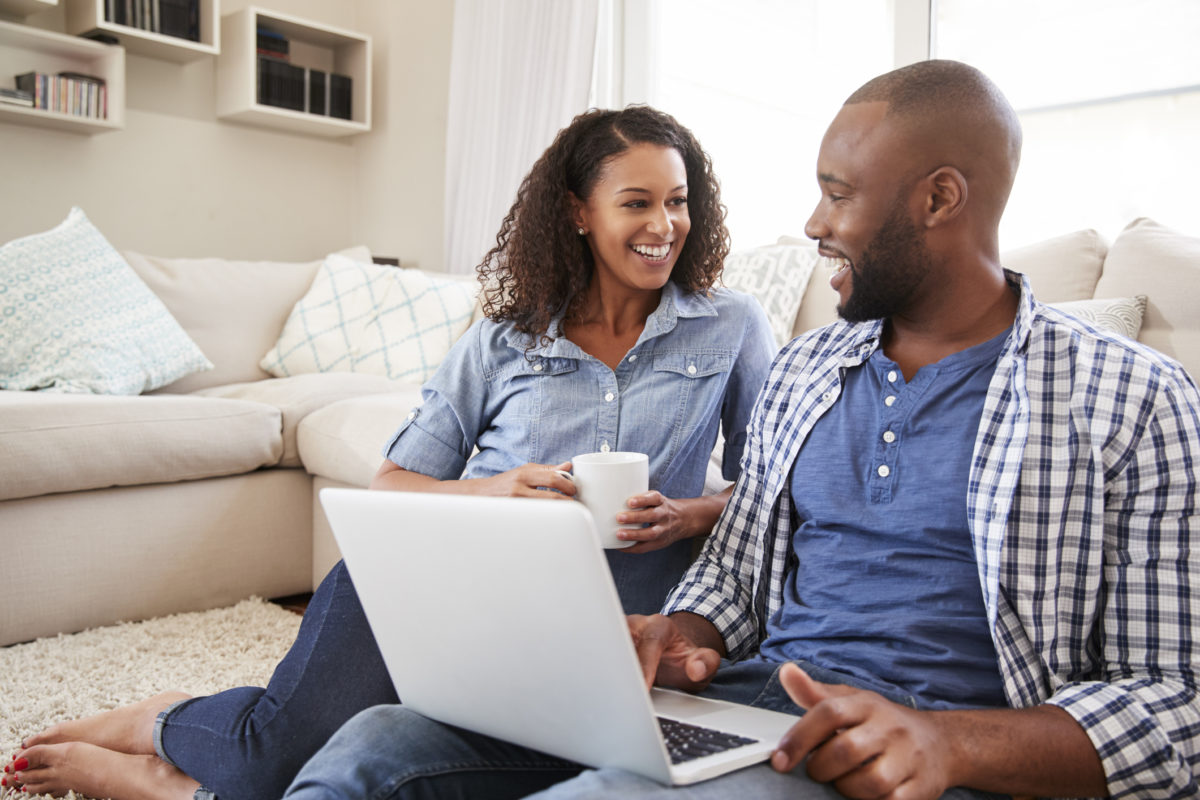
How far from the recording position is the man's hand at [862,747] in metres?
0.70

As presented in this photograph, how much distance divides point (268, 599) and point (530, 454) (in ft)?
4.57

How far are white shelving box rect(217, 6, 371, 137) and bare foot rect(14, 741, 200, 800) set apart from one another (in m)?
2.96

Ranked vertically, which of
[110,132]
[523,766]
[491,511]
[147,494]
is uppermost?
[110,132]

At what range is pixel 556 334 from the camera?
1.38 meters

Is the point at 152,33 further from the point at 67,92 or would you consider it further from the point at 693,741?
the point at 693,741

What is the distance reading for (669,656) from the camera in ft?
3.18

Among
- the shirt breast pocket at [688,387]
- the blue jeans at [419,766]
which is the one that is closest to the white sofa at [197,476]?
the shirt breast pocket at [688,387]

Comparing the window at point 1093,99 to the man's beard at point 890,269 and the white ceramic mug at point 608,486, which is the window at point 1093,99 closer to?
the man's beard at point 890,269

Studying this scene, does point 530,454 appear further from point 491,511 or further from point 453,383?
point 491,511

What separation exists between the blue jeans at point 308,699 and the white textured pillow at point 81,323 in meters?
1.69

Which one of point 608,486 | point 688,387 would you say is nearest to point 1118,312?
point 688,387

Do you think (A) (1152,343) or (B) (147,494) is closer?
(A) (1152,343)

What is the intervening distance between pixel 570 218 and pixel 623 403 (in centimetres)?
32

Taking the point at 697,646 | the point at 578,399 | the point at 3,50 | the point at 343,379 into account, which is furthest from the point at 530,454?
the point at 3,50
